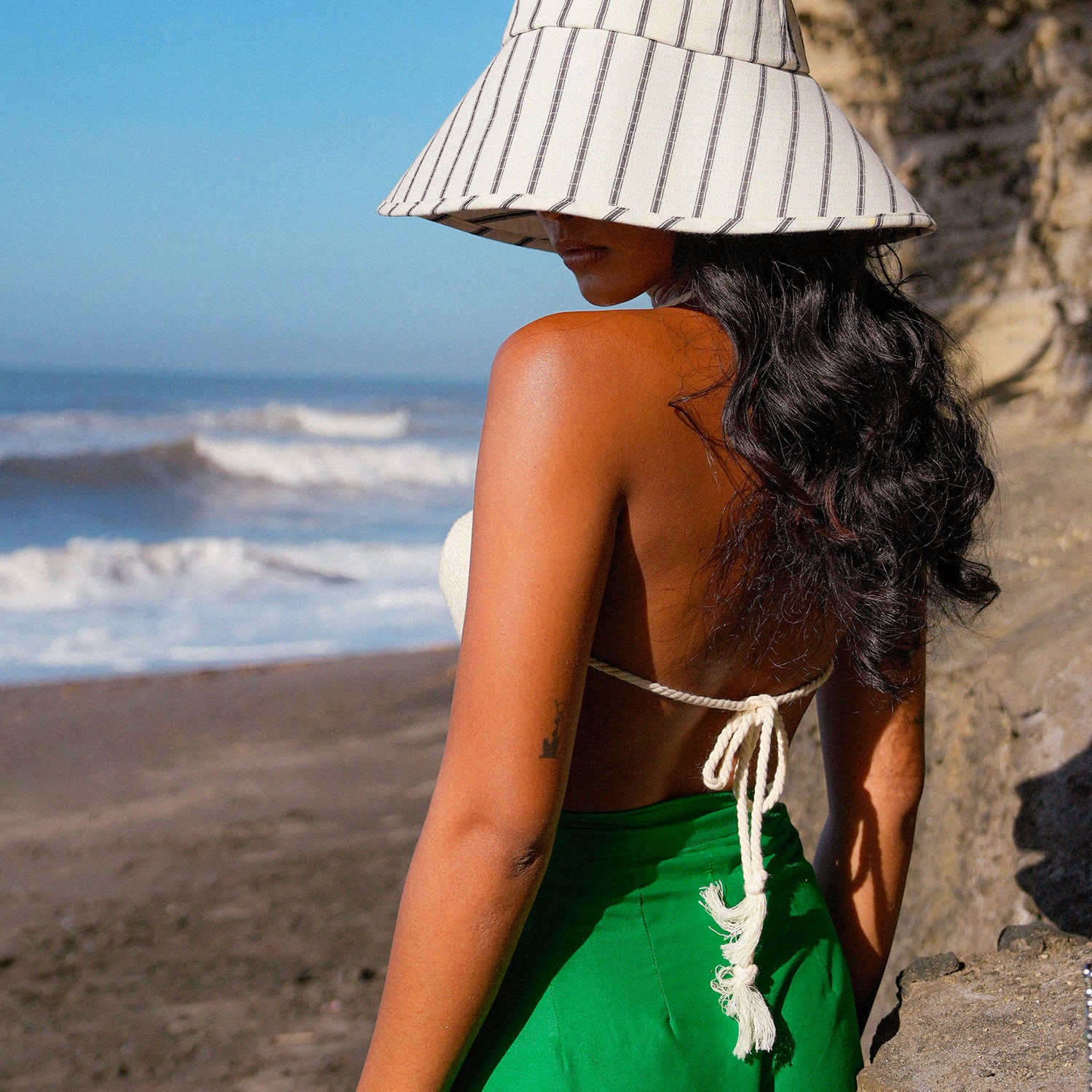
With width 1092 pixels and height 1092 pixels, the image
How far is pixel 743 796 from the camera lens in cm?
114

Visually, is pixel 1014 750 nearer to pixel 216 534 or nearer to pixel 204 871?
pixel 204 871

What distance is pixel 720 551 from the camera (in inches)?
40.1

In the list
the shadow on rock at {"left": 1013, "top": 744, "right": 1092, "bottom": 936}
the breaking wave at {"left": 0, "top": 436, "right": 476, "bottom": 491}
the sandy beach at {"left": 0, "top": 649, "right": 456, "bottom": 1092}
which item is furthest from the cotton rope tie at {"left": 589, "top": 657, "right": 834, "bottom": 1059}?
the breaking wave at {"left": 0, "top": 436, "right": 476, "bottom": 491}

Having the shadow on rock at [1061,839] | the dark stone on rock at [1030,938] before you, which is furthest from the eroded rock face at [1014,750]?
the dark stone on rock at [1030,938]

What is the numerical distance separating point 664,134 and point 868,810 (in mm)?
883

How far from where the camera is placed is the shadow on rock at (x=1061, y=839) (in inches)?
85.1

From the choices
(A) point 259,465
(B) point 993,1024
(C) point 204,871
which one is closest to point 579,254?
(B) point 993,1024

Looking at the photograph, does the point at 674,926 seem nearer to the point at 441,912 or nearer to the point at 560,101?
the point at 441,912

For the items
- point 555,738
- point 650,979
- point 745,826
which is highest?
point 555,738

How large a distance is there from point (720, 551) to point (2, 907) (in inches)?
171

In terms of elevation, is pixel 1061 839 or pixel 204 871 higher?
pixel 1061 839

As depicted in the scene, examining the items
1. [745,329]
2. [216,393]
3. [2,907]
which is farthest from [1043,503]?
[216,393]

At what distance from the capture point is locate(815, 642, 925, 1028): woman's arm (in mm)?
1376

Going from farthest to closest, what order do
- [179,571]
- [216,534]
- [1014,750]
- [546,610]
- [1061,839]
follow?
[216,534] < [179,571] < [1014,750] < [1061,839] < [546,610]
